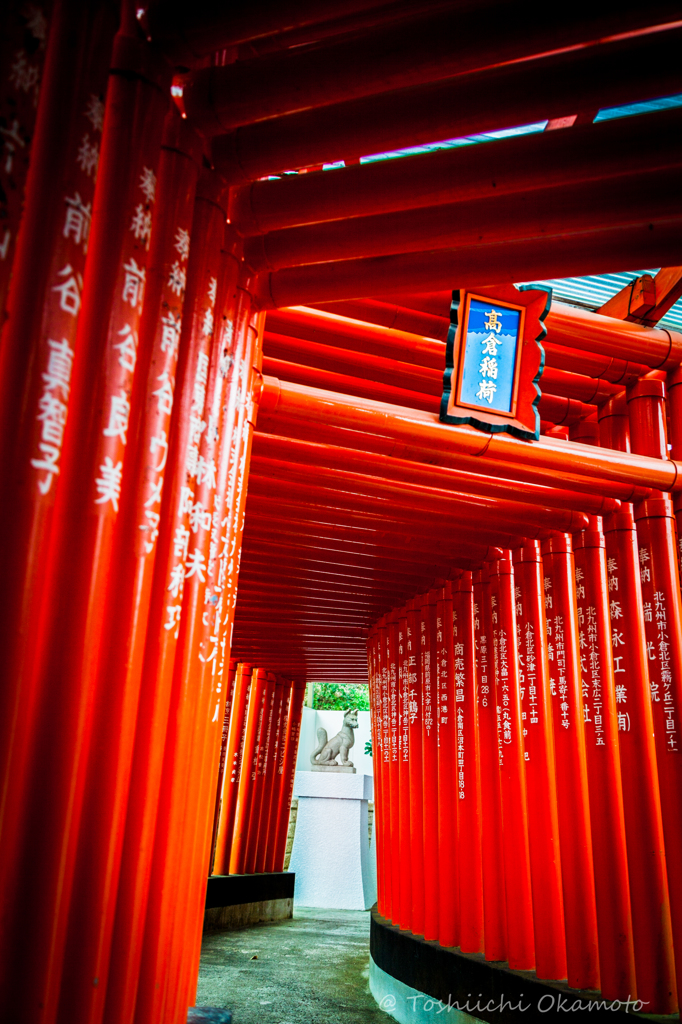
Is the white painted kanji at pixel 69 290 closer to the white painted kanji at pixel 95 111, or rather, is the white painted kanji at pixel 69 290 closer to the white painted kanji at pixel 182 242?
the white painted kanji at pixel 95 111

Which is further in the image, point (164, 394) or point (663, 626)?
point (663, 626)

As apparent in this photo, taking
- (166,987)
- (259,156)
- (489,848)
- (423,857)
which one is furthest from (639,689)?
(259,156)

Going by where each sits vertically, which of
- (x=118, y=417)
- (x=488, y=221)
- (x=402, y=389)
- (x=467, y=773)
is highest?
(x=402, y=389)

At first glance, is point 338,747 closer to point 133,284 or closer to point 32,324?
point 133,284

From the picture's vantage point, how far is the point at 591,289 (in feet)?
A: 18.5

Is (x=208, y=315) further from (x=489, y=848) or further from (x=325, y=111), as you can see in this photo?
(x=489, y=848)

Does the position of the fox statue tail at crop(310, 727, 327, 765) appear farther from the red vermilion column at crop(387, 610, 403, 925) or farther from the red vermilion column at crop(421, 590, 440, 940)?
the red vermilion column at crop(421, 590, 440, 940)

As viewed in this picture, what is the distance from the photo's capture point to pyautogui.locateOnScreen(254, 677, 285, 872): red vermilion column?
1116 centimetres

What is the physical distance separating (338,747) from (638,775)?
364 inches

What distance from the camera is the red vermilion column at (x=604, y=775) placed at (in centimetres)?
428

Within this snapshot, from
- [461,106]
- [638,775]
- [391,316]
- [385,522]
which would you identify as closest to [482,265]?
[461,106]

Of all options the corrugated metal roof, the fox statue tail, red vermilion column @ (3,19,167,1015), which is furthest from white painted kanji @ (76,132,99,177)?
the fox statue tail

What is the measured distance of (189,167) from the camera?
237 centimetres

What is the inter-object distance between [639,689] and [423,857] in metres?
2.84
